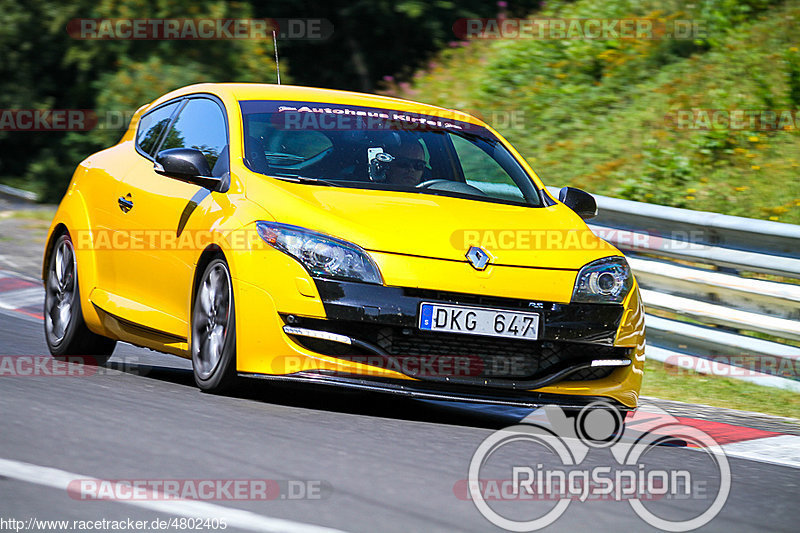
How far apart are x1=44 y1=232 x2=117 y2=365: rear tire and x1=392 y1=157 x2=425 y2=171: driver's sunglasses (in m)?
2.13

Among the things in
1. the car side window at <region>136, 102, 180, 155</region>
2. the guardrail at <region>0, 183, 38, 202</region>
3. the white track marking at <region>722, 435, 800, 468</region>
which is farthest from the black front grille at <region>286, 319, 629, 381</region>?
the guardrail at <region>0, 183, 38, 202</region>

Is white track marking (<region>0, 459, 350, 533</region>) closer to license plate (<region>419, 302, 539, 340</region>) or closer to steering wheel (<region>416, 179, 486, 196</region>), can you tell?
license plate (<region>419, 302, 539, 340</region>)

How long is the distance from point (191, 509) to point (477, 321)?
2.09 metres

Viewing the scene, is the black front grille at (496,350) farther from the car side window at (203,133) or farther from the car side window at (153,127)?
the car side window at (153,127)

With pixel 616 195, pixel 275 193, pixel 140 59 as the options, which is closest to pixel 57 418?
pixel 275 193

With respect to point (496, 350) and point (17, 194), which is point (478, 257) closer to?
point (496, 350)

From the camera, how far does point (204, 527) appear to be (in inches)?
150

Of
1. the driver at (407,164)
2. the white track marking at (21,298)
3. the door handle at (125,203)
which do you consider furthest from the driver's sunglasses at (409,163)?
the white track marking at (21,298)

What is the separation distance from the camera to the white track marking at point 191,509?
3826mm

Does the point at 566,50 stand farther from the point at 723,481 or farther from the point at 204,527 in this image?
the point at 204,527

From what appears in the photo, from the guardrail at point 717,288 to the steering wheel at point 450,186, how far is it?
2.64 meters

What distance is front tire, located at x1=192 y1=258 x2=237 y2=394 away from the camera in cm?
590

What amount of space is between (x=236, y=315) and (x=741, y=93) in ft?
29.9

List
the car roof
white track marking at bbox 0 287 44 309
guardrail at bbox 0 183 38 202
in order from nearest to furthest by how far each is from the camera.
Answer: the car roof
white track marking at bbox 0 287 44 309
guardrail at bbox 0 183 38 202
